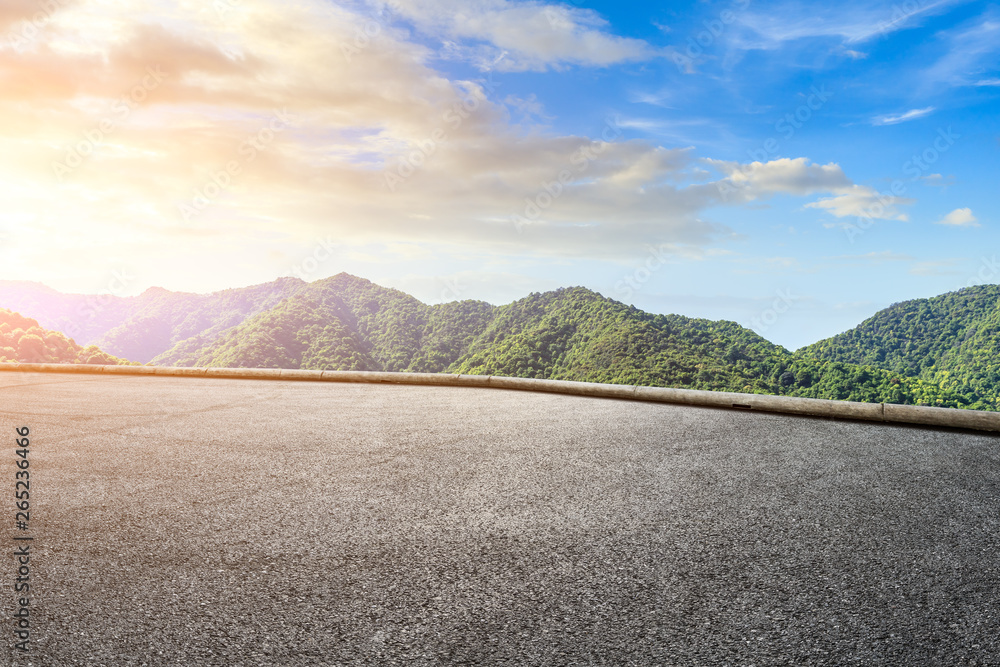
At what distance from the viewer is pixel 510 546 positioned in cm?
295

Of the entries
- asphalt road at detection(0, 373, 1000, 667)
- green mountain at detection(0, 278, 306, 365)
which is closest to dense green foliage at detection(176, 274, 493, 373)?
green mountain at detection(0, 278, 306, 365)

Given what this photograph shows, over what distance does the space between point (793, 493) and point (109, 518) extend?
12.1 feet

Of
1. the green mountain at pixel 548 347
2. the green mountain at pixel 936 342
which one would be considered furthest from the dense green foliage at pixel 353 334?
the green mountain at pixel 936 342

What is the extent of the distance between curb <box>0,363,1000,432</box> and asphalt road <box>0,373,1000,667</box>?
31 cm

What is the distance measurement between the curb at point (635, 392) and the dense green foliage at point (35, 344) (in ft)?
20.8

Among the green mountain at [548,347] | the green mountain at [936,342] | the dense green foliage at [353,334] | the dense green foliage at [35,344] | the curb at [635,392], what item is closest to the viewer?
the curb at [635,392]

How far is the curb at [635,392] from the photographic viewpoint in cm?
576

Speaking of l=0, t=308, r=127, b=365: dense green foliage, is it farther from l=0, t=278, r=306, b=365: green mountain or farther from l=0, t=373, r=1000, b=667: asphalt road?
l=0, t=278, r=306, b=365: green mountain

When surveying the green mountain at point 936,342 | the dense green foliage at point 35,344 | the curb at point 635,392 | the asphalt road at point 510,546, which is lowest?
the asphalt road at point 510,546

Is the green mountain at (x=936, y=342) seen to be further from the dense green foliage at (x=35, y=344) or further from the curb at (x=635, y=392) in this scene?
the dense green foliage at (x=35, y=344)

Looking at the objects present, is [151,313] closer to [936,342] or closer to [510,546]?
[936,342]

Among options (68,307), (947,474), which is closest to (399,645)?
(947,474)

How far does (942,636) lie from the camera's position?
2.18 m

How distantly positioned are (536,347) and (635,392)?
2318 cm
